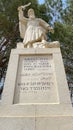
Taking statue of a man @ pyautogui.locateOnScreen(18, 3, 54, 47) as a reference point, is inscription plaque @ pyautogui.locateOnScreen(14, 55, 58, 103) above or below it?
below

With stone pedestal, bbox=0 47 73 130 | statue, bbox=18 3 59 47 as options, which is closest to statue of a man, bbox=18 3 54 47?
statue, bbox=18 3 59 47

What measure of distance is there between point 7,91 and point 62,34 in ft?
34.8

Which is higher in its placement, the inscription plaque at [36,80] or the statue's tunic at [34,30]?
the statue's tunic at [34,30]

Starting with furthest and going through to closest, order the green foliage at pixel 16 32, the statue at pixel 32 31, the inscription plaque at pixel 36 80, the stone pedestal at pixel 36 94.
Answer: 1. the green foliage at pixel 16 32
2. the statue at pixel 32 31
3. the inscription plaque at pixel 36 80
4. the stone pedestal at pixel 36 94

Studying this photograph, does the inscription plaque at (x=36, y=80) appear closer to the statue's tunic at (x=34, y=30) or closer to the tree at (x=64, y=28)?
the statue's tunic at (x=34, y=30)

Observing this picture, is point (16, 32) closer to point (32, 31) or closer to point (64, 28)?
point (64, 28)

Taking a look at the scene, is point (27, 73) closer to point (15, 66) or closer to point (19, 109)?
point (15, 66)

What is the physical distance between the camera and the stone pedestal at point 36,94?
5.06 meters

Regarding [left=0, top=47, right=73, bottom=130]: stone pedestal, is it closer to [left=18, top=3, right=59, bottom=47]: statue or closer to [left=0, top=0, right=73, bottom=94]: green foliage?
[left=18, top=3, right=59, bottom=47]: statue

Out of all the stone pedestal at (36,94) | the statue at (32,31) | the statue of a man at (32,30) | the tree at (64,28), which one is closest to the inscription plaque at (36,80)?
the stone pedestal at (36,94)

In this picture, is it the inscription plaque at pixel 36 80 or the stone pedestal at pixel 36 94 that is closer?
the stone pedestal at pixel 36 94

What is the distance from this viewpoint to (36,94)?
233 inches

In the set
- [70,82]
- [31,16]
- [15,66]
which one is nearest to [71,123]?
[15,66]

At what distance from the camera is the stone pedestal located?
16.6ft
